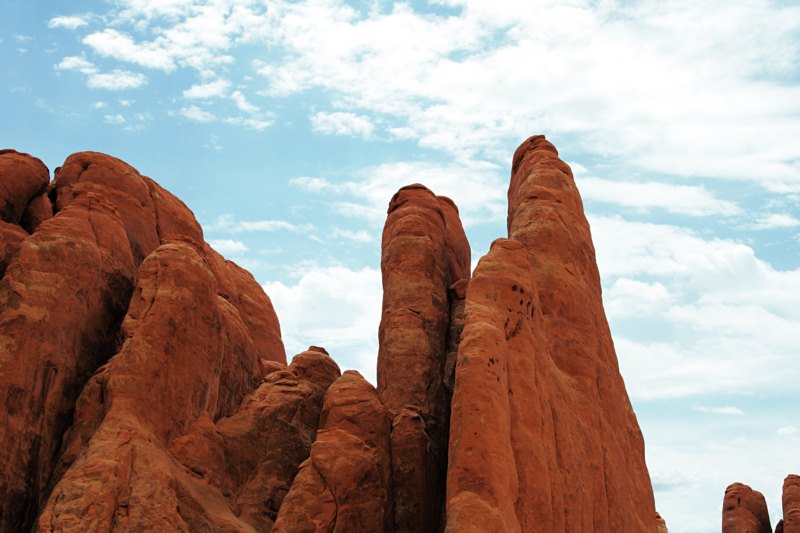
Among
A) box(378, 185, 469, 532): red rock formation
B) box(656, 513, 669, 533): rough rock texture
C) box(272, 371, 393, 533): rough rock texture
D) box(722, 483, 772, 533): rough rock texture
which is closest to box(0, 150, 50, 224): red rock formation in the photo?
box(272, 371, 393, 533): rough rock texture

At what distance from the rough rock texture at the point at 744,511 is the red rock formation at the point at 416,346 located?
26.8 meters

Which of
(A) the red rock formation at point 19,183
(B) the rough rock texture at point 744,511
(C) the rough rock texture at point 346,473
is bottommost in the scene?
(C) the rough rock texture at point 346,473

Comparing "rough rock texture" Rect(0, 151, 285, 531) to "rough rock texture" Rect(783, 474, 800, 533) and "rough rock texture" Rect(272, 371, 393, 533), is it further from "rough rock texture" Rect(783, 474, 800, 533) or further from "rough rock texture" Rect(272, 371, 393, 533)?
"rough rock texture" Rect(783, 474, 800, 533)

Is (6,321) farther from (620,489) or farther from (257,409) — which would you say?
(620,489)

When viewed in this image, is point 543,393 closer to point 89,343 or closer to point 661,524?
point 89,343

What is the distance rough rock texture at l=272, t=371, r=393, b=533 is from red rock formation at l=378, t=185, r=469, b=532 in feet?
1.74

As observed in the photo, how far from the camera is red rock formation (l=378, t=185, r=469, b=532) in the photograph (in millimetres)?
23703

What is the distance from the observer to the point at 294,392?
25891 millimetres

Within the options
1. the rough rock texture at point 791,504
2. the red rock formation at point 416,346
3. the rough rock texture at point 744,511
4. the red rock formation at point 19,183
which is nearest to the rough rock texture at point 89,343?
the red rock formation at point 19,183

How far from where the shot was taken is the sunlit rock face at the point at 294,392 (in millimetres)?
20359

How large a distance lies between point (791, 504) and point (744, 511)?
2.95m

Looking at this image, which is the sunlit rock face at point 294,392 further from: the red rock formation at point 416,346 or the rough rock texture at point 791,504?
the rough rock texture at point 791,504

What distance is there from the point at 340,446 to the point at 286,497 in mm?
1712

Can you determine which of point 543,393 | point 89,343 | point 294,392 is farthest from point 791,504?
point 89,343
